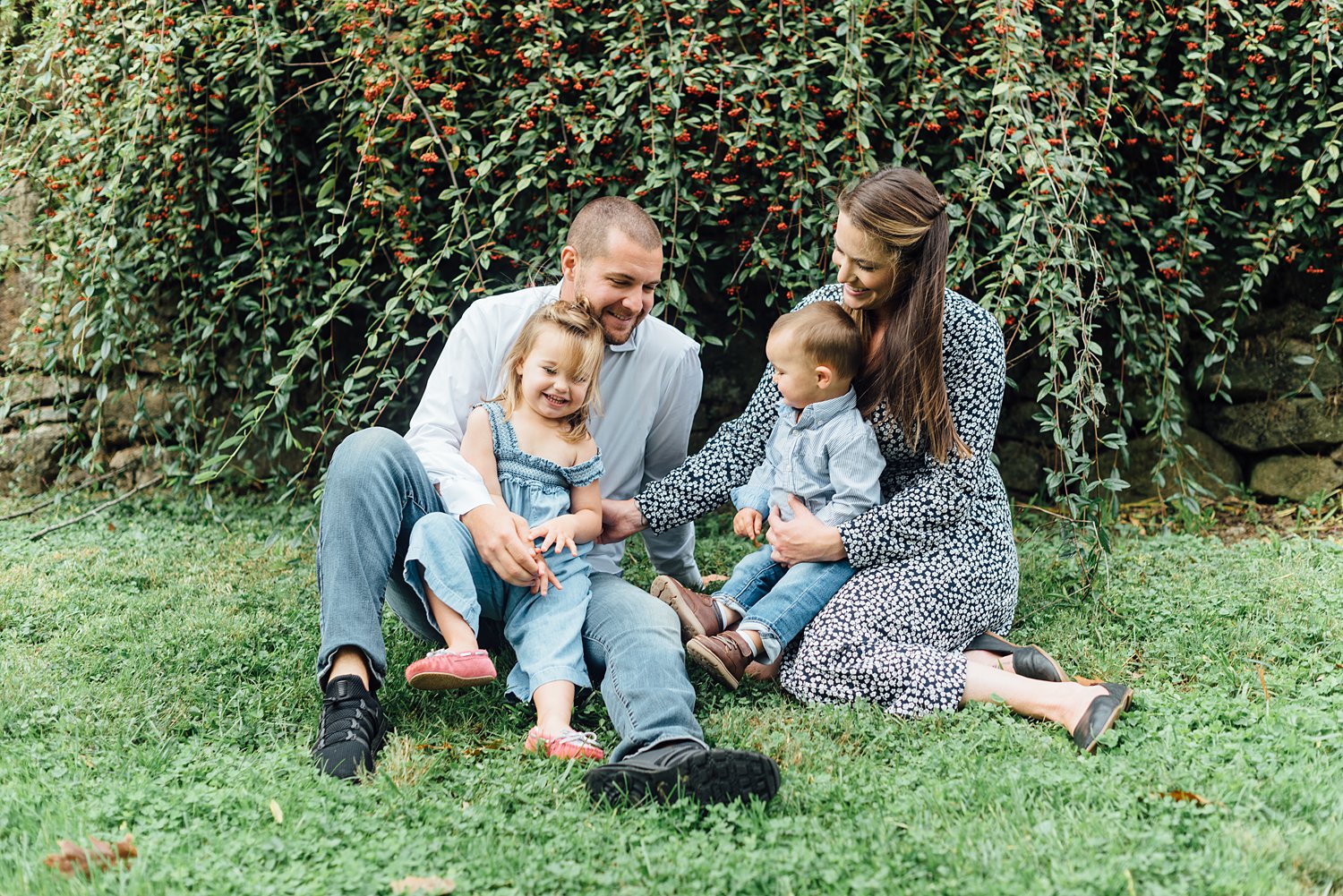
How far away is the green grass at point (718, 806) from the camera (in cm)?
181

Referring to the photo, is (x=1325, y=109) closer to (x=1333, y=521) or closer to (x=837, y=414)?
(x=1333, y=521)

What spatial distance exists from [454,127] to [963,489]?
6.92 feet

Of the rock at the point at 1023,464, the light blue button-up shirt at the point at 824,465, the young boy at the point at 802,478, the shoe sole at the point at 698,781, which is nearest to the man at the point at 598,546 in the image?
the shoe sole at the point at 698,781

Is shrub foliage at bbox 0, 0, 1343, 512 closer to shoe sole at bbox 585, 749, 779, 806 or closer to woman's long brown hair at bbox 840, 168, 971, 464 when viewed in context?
woman's long brown hair at bbox 840, 168, 971, 464

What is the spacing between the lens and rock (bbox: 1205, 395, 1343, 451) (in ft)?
14.1

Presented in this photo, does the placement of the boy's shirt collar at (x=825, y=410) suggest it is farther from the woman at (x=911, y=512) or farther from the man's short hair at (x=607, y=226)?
the man's short hair at (x=607, y=226)

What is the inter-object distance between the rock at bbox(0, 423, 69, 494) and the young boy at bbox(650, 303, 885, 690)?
323cm

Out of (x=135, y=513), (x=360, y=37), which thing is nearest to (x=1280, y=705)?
(x=360, y=37)

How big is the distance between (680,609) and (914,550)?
64 cm

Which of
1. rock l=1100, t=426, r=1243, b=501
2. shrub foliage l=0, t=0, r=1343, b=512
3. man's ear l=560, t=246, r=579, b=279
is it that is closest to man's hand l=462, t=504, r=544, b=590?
man's ear l=560, t=246, r=579, b=279

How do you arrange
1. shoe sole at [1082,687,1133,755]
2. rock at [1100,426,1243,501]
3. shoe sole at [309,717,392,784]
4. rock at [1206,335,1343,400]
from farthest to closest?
rock at [1100,426,1243,501]
rock at [1206,335,1343,400]
shoe sole at [1082,687,1133,755]
shoe sole at [309,717,392,784]

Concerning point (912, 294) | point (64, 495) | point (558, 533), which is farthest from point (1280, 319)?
point (64, 495)

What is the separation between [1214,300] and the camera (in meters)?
Answer: 4.37

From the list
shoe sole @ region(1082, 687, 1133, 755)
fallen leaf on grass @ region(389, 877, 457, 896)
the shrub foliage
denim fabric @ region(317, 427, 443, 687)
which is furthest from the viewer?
the shrub foliage
